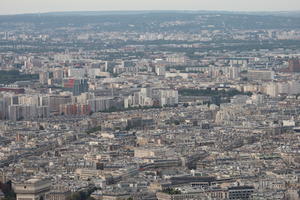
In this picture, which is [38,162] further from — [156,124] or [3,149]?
[156,124]

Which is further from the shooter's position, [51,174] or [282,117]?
[282,117]

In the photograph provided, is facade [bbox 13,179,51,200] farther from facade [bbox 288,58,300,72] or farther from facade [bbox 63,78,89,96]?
facade [bbox 288,58,300,72]

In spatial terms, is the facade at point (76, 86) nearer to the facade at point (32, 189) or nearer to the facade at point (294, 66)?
the facade at point (294, 66)

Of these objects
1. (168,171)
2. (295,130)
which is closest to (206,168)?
(168,171)

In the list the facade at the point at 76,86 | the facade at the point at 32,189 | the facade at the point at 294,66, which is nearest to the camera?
the facade at the point at 32,189

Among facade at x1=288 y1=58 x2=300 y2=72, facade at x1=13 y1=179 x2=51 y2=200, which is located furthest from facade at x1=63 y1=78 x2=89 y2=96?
facade at x1=13 y1=179 x2=51 y2=200

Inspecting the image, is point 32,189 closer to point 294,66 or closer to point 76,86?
point 76,86

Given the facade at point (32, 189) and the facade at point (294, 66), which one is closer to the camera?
the facade at point (32, 189)

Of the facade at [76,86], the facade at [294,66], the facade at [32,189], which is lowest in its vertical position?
the facade at [294,66]

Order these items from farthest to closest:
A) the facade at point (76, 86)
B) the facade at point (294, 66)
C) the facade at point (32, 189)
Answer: the facade at point (294, 66) → the facade at point (76, 86) → the facade at point (32, 189)

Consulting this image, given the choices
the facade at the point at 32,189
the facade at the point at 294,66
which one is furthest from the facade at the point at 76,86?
the facade at the point at 32,189

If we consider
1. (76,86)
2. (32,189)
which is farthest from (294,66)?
(32,189)
